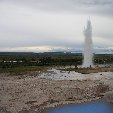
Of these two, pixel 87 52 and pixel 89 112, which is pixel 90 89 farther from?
pixel 87 52

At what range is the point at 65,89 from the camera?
113 ft

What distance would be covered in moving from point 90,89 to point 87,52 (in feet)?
134

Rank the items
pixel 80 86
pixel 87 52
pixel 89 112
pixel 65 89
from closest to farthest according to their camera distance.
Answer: pixel 89 112
pixel 65 89
pixel 80 86
pixel 87 52

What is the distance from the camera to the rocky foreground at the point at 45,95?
25688mm

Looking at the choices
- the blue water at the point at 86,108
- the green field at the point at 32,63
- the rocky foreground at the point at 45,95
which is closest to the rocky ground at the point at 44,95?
the rocky foreground at the point at 45,95

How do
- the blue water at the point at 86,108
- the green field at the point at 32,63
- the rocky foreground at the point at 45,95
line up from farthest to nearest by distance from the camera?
the green field at the point at 32,63 → the rocky foreground at the point at 45,95 → the blue water at the point at 86,108

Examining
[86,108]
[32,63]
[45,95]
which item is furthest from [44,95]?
[32,63]

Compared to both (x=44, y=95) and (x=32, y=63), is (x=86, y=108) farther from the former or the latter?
(x=32, y=63)

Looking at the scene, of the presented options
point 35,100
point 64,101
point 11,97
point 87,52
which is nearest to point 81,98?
point 64,101

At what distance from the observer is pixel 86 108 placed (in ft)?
83.3

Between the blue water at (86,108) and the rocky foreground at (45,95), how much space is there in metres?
1.17

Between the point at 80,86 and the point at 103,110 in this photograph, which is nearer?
the point at 103,110

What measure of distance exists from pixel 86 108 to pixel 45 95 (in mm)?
6580

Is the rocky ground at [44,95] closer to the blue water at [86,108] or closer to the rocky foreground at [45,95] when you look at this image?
the rocky foreground at [45,95]
